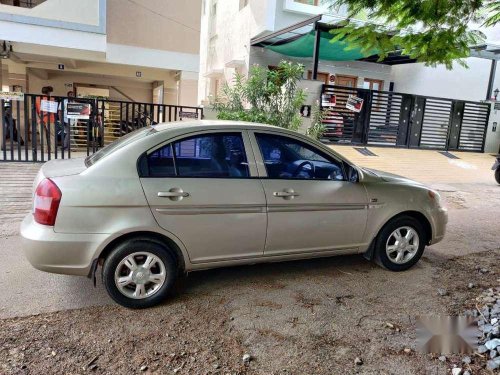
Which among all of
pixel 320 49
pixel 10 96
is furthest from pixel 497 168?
pixel 10 96

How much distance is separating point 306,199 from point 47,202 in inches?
93.1

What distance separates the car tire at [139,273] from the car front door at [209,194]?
23 centimetres

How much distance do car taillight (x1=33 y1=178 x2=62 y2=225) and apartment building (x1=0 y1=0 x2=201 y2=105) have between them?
8.99 metres

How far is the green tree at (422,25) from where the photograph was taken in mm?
4949

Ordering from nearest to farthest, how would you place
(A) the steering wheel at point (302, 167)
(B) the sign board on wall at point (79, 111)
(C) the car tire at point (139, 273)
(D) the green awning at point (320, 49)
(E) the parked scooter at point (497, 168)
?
(C) the car tire at point (139, 273) → (A) the steering wheel at point (302, 167) → (B) the sign board on wall at point (79, 111) → (E) the parked scooter at point (497, 168) → (D) the green awning at point (320, 49)

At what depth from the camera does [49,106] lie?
8930 mm

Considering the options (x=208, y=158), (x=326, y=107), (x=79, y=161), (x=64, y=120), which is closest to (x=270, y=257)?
(x=208, y=158)

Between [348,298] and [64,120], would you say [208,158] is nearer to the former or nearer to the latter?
[348,298]

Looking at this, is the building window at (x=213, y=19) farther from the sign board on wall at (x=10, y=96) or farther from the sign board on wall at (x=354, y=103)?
the sign board on wall at (x=10, y=96)

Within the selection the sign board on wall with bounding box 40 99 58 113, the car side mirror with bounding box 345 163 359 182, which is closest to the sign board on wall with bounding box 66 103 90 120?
the sign board on wall with bounding box 40 99 58 113

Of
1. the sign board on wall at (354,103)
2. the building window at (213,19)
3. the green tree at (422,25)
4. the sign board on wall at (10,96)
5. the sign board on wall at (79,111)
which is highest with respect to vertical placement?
the building window at (213,19)

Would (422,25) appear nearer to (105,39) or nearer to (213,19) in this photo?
(105,39)

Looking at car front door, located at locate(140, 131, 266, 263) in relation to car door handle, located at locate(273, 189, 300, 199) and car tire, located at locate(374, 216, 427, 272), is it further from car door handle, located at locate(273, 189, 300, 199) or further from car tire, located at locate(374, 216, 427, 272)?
car tire, located at locate(374, 216, 427, 272)

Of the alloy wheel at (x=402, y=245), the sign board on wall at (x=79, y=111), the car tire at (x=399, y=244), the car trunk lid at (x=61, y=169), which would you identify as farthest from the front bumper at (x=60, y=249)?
the sign board on wall at (x=79, y=111)
